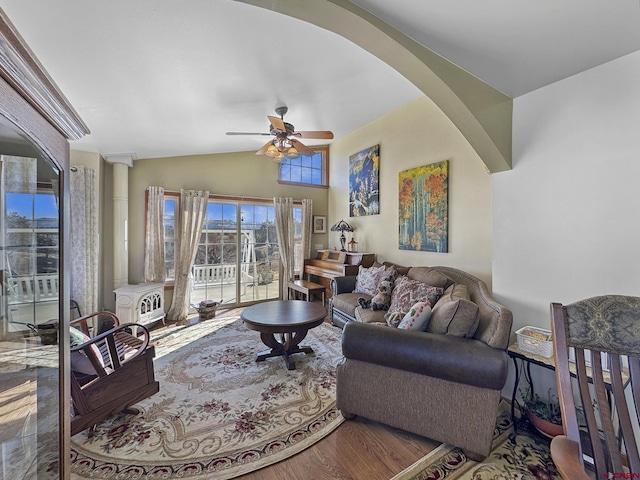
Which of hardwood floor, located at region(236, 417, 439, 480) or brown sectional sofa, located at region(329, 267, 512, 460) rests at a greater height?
brown sectional sofa, located at region(329, 267, 512, 460)

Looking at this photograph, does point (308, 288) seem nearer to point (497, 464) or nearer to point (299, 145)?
point (299, 145)

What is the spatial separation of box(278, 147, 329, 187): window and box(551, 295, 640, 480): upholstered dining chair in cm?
464

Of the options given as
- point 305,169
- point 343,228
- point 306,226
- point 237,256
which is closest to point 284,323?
point 343,228

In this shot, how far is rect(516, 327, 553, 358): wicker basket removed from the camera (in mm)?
1715

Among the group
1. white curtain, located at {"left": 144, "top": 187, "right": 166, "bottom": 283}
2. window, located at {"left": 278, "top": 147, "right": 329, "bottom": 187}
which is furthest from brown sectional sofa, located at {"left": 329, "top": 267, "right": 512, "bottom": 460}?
window, located at {"left": 278, "top": 147, "right": 329, "bottom": 187}

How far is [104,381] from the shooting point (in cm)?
178

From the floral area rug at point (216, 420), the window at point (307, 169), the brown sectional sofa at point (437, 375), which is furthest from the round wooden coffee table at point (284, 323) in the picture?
the window at point (307, 169)

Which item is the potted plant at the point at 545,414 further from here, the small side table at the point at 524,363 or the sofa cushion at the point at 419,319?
the sofa cushion at the point at 419,319

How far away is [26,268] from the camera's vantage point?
99 centimetres

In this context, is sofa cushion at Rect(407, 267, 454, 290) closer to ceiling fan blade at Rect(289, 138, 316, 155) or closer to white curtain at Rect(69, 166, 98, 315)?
ceiling fan blade at Rect(289, 138, 316, 155)

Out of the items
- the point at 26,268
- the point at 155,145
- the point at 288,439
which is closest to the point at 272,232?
the point at 155,145

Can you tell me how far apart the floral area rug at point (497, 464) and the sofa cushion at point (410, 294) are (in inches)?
44.4

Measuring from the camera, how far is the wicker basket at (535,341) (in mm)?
1715

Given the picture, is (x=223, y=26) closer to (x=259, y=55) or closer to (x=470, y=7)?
(x=259, y=55)
